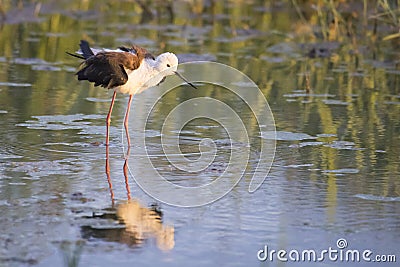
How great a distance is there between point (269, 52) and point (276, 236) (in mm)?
7282

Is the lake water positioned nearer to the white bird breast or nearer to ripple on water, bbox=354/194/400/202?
ripple on water, bbox=354/194/400/202

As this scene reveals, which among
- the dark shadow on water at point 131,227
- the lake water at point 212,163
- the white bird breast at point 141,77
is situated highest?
the white bird breast at point 141,77

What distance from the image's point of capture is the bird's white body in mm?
7258

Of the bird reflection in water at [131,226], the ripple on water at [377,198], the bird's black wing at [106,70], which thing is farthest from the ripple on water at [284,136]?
the bird reflection in water at [131,226]

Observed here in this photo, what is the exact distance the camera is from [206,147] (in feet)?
22.3

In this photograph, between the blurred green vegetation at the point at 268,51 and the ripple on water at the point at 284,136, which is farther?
Answer: the blurred green vegetation at the point at 268,51

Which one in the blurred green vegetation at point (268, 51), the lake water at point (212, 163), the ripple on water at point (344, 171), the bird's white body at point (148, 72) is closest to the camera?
the lake water at point (212, 163)

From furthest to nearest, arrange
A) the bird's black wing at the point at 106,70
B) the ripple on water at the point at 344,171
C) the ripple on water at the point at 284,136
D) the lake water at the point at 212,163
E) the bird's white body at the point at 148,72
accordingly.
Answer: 1. the bird's white body at the point at 148,72
2. the ripple on water at the point at 284,136
3. the bird's black wing at the point at 106,70
4. the ripple on water at the point at 344,171
5. the lake water at the point at 212,163

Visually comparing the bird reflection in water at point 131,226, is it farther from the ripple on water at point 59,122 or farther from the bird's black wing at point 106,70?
the ripple on water at point 59,122

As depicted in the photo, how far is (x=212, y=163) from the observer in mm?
6355

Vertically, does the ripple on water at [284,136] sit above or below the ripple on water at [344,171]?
above

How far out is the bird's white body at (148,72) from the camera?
7258 millimetres

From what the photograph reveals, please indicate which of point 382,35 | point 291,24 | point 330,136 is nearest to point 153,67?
point 330,136

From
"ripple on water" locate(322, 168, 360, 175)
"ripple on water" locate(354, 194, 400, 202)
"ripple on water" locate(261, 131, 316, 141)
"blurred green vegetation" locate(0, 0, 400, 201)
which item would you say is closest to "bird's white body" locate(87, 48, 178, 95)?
"blurred green vegetation" locate(0, 0, 400, 201)
